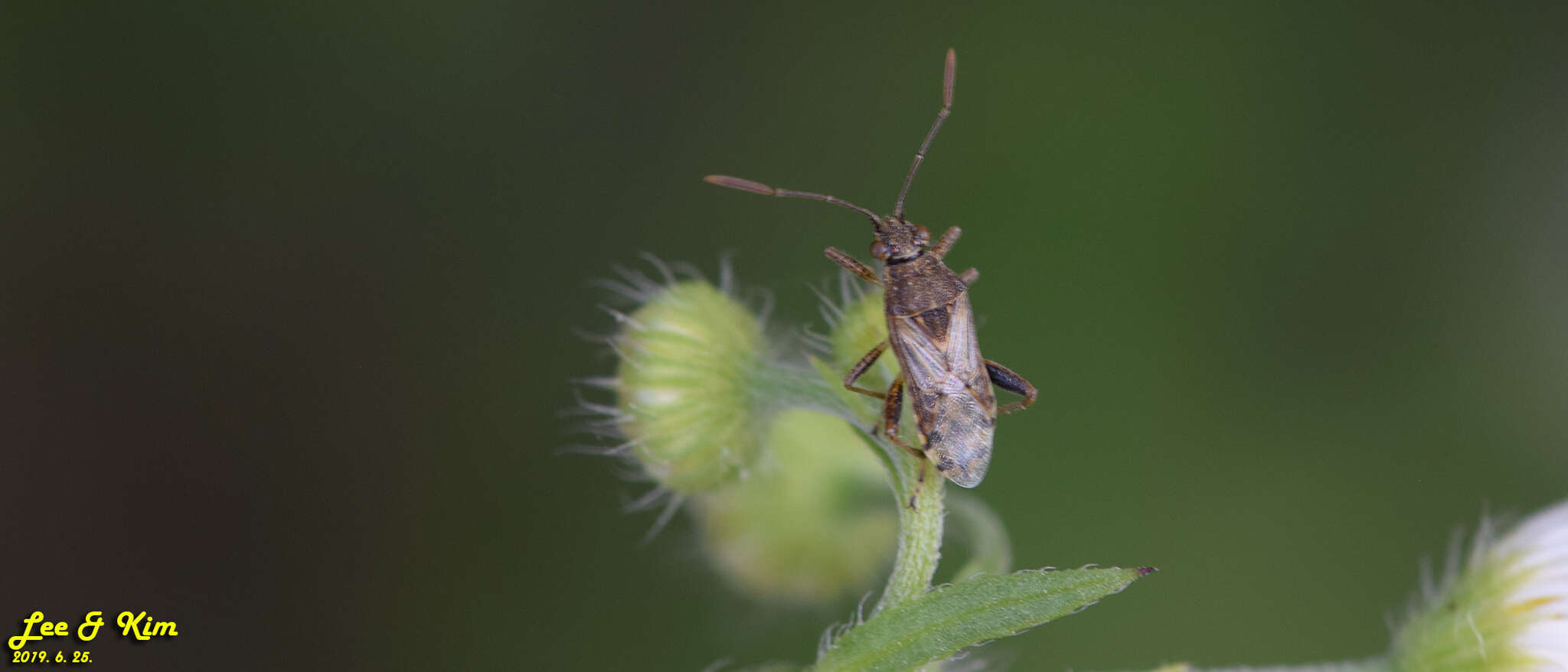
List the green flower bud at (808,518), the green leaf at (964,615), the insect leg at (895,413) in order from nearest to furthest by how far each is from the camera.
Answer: the green leaf at (964,615) → the insect leg at (895,413) → the green flower bud at (808,518)

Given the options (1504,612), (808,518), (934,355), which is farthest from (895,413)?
(1504,612)

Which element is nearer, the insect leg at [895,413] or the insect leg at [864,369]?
the insect leg at [895,413]

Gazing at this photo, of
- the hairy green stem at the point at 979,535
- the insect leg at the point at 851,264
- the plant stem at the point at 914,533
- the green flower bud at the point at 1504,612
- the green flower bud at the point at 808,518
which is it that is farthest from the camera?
the green flower bud at the point at 808,518

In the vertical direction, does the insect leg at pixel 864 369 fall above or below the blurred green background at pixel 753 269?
below

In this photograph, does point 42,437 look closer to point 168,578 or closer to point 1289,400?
point 168,578

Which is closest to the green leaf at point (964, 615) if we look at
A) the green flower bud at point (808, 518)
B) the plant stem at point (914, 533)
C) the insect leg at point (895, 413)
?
the plant stem at point (914, 533)

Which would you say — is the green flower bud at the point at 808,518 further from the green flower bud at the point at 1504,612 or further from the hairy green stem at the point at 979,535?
the green flower bud at the point at 1504,612

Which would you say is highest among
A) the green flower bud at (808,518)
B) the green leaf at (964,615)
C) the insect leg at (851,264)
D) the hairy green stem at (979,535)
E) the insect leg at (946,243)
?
the insect leg at (946,243)

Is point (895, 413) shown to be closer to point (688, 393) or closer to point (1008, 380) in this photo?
point (688, 393)
